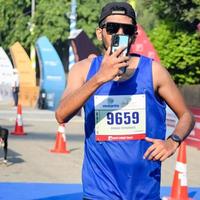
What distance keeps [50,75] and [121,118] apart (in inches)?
1174

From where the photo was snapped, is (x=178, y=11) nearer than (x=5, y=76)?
Yes

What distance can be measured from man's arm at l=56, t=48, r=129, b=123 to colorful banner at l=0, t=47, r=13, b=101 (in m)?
34.1

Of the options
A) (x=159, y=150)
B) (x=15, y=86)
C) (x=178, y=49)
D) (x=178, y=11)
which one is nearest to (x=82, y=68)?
(x=159, y=150)

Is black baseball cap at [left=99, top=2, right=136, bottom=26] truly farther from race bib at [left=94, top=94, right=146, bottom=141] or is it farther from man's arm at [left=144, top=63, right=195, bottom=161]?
race bib at [left=94, top=94, right=146, bottom=141]

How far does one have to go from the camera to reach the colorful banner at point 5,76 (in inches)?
1479

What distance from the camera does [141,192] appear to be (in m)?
3.58

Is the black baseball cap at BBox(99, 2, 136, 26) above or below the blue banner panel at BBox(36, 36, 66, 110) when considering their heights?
above

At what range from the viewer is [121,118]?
363 centimetres

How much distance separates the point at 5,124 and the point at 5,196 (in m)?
13.9

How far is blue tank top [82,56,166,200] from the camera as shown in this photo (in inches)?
139

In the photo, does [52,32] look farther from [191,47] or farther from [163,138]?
[163,138]

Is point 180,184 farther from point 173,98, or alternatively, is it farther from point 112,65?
point 112,65

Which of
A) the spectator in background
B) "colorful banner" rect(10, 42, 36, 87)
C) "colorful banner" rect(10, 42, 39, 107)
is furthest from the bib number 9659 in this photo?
"colorful banner" rect(10, 42, 36, 87)

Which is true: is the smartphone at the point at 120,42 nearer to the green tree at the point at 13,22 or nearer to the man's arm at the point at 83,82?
the man's arm at the point at 83,82
